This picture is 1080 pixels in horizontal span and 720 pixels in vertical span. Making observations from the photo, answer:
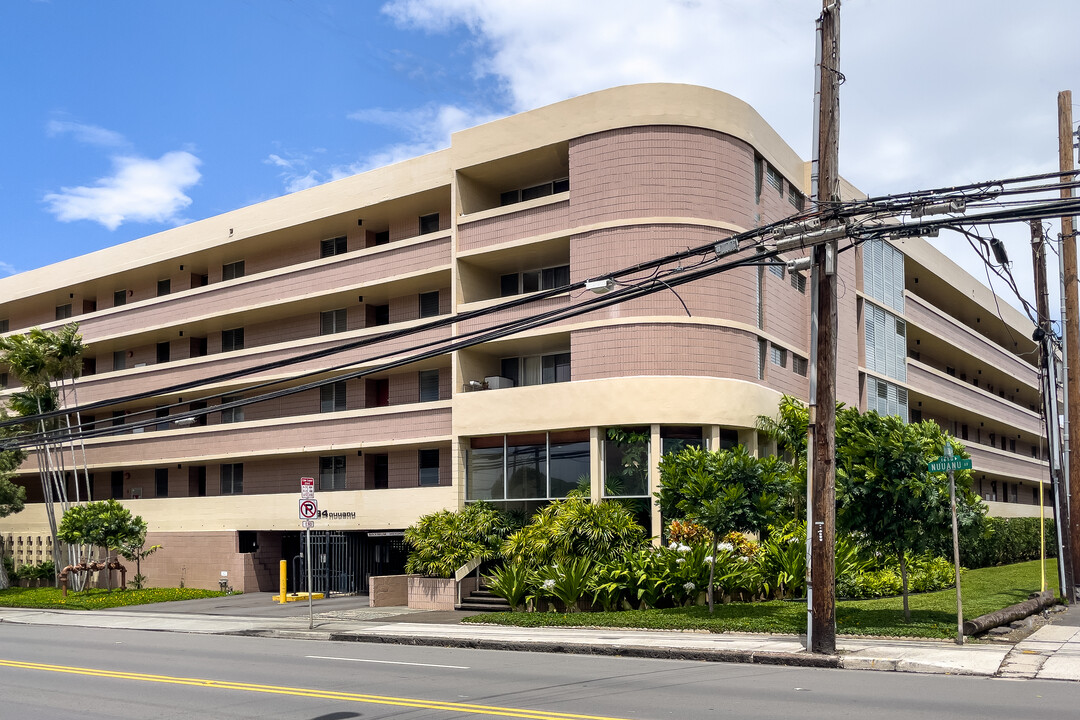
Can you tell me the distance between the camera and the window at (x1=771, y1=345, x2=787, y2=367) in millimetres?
31781

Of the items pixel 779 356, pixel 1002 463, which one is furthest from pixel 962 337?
pixel 779 356

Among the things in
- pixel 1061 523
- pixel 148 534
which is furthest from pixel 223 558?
pixel 1061 523

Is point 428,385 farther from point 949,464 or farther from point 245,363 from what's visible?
point 949,464

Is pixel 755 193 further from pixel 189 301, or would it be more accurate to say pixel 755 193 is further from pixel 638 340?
pixel 189 301

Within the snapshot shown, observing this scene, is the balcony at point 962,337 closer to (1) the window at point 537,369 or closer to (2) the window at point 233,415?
(1) the window at point 537,369

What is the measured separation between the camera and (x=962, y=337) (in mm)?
48625

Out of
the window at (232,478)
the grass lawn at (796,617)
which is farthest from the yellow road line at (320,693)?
the window at (232,478)

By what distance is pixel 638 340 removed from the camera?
28.4 meters

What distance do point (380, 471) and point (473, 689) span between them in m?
22.9

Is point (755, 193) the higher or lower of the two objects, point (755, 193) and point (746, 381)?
the higher

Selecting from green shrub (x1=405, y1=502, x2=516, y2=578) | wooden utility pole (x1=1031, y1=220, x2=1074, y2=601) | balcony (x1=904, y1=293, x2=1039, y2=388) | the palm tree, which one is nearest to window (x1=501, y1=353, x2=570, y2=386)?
green shrub (x1=405, y1=502, x2=516, y2=578)

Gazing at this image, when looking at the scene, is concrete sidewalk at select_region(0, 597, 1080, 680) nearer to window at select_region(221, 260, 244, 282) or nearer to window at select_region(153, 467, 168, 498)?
window at select_region(153, 467, 168, 498)

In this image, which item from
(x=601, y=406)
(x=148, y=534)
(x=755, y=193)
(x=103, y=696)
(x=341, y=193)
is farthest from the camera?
(x=148, y=534)

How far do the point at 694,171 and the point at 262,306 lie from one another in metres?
17.3
